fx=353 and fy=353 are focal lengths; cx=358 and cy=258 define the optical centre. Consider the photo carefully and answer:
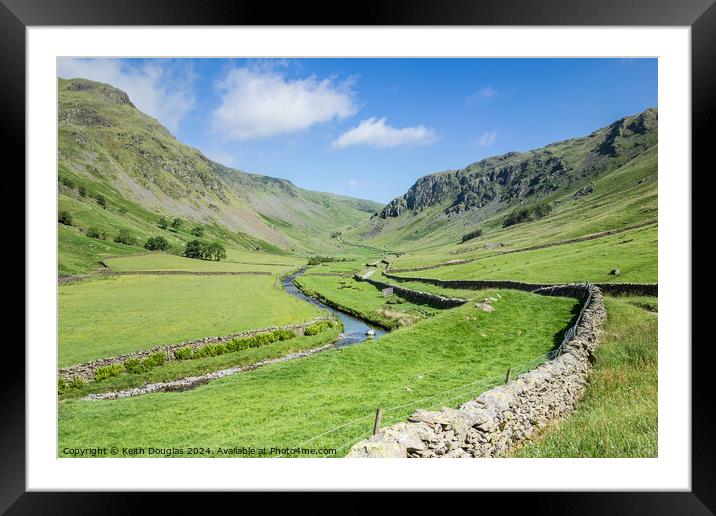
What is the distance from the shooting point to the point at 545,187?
424 ft

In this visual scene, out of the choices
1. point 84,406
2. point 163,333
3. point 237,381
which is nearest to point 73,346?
point 163,333

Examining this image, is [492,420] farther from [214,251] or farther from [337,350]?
[214,251]

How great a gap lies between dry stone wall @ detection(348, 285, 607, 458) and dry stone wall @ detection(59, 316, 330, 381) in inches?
514

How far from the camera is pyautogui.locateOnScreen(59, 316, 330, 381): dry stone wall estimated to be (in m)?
14.0

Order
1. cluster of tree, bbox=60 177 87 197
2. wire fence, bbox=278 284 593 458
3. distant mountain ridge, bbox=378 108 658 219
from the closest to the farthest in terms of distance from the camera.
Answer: wire fence, bbox=278 284 593 458
cluster of tree, bbox=60 177 87 197
distant mountain ridge, bbox=378 108 658 219

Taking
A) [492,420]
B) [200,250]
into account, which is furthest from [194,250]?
[492,420]

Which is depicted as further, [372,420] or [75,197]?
[75,197]

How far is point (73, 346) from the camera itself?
51.8ft

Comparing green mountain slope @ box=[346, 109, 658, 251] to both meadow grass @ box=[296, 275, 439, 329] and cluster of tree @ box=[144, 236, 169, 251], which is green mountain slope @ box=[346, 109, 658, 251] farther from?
cluster of tree @ box=[144, 236, 169, 251]

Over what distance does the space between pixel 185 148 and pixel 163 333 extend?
608 ft

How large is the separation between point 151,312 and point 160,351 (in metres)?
7.53

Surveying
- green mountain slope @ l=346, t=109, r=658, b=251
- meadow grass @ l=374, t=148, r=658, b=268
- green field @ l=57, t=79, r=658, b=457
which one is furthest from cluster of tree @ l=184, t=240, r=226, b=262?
green mountain slope @ l=346, t=109, r=658, b=251

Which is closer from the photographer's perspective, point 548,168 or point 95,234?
point 95,234
